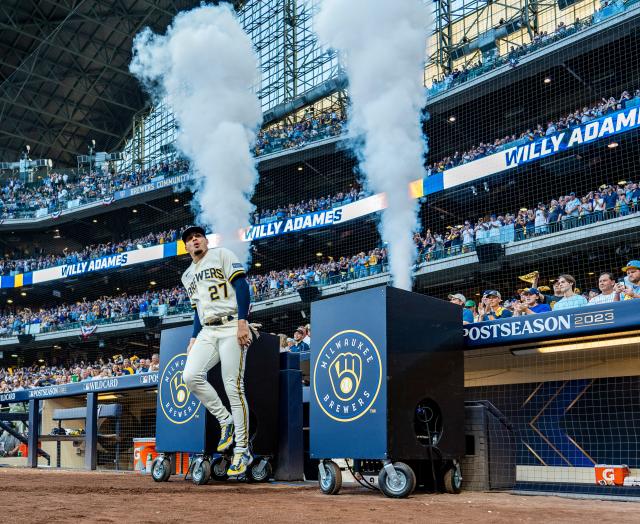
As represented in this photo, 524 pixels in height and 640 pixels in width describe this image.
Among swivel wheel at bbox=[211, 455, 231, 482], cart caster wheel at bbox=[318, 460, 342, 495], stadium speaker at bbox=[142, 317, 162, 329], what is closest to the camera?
cart caster wheel at bbox=[318, 460, 342, 495]

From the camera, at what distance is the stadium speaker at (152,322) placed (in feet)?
110

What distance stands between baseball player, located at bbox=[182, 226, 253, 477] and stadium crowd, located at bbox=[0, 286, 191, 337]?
26023mm

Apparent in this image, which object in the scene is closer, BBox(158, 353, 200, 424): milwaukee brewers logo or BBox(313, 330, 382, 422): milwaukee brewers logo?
BBox(313, 330, 382, 422): milwaukee brewers logo

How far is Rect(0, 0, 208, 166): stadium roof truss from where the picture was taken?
42.2m

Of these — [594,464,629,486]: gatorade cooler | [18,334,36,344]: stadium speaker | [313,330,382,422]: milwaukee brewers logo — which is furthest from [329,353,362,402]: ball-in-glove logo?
[18,334,36,344]: stadium speaker

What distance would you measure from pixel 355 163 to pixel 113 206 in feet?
49.9

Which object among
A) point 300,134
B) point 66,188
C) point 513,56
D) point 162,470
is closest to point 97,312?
point 66,188

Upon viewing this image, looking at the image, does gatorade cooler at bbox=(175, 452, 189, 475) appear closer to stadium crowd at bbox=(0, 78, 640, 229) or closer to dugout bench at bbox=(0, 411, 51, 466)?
dugout bench at bbox=(0, 411, 51, 466)

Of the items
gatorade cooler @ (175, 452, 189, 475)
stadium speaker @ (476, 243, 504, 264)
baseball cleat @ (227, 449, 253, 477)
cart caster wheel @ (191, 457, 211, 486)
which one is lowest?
gatorade cooler @ (175, 452, 189, 475)

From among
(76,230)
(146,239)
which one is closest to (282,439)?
(146,239)

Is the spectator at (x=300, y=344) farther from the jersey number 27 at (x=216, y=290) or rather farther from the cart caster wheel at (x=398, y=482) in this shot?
the cart caster wheel at (x=398, y=482)

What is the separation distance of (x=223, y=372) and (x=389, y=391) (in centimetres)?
166

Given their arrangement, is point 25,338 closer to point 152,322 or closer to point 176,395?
point 152,322

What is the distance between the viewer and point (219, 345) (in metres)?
6.61
